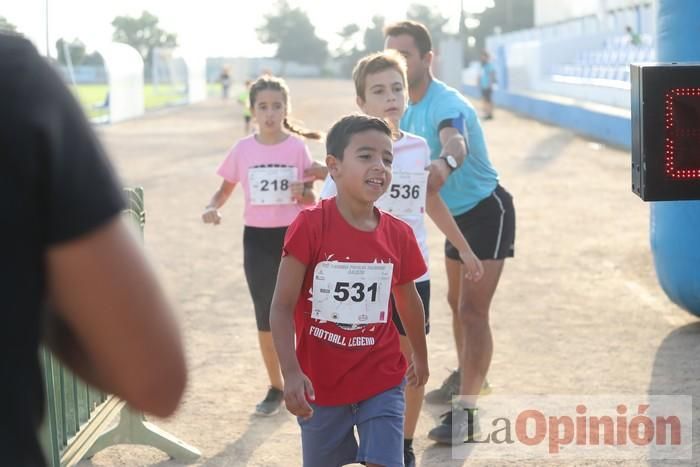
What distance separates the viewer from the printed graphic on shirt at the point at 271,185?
237 inches

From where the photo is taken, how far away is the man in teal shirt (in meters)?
5.52

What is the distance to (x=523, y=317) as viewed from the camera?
335 inches

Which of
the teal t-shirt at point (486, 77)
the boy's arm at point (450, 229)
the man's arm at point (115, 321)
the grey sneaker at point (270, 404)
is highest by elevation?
the teal t-shirt at point (486, 77)

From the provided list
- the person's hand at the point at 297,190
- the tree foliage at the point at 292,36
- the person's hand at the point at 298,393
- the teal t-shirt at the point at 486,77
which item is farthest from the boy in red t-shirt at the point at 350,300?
the tree foliage at the point at 292,36

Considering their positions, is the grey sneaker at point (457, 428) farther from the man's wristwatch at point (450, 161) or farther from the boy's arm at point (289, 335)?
the boy's arm at point (289, 335)

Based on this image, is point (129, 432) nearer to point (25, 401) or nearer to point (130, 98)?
point (25, 401)

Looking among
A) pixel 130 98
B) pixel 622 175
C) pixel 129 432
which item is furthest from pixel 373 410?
pixel 130 98

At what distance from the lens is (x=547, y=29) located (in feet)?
186

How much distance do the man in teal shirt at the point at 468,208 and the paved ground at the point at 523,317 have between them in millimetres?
357

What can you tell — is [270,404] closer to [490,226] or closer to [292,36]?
[490,226]

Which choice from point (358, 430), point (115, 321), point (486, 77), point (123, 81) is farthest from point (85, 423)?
point (123, 81)

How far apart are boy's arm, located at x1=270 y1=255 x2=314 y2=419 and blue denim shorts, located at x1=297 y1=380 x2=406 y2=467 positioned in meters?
0.13

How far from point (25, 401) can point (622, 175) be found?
17.1 m

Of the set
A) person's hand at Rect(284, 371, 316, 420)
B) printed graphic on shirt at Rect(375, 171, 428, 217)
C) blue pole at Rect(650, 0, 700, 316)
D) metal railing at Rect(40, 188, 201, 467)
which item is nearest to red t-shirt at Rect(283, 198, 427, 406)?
person's hand at Rect(284, 371, 316, 420)
